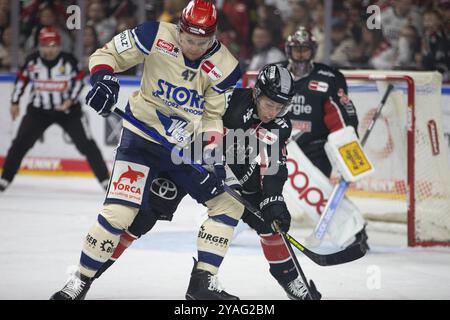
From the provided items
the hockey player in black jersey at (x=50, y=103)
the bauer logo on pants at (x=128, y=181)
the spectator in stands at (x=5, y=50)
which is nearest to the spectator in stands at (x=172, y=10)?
the hockey player in black jersey at (x=50, y=103)

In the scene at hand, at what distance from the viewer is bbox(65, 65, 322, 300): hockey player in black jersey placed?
424 centimetres

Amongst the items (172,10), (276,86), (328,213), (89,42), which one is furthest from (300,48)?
(89,42)

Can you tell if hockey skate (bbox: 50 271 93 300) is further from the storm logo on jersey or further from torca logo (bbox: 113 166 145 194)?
the storm logo on jersey

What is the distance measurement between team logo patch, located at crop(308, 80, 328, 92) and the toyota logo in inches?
86.1

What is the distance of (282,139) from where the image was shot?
14.2 ft

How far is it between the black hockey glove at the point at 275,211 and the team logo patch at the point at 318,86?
7.21ft

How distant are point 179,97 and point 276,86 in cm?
43

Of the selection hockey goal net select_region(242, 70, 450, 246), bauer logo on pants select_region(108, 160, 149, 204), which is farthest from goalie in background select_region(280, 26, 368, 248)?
bauer logo on pants select_region(108, 160, 149, 204)

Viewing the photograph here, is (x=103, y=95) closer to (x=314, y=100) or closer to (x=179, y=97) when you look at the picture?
(x=179, y=97)

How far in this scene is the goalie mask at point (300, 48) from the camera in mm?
6344

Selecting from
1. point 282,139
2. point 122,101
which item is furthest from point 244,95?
point 122,101

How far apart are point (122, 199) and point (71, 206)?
3.70 m

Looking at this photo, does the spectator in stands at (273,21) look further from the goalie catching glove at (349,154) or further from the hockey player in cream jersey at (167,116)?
the hockey player in cream jersey at (167,116)

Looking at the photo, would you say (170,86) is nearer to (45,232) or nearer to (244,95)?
(244,95)
